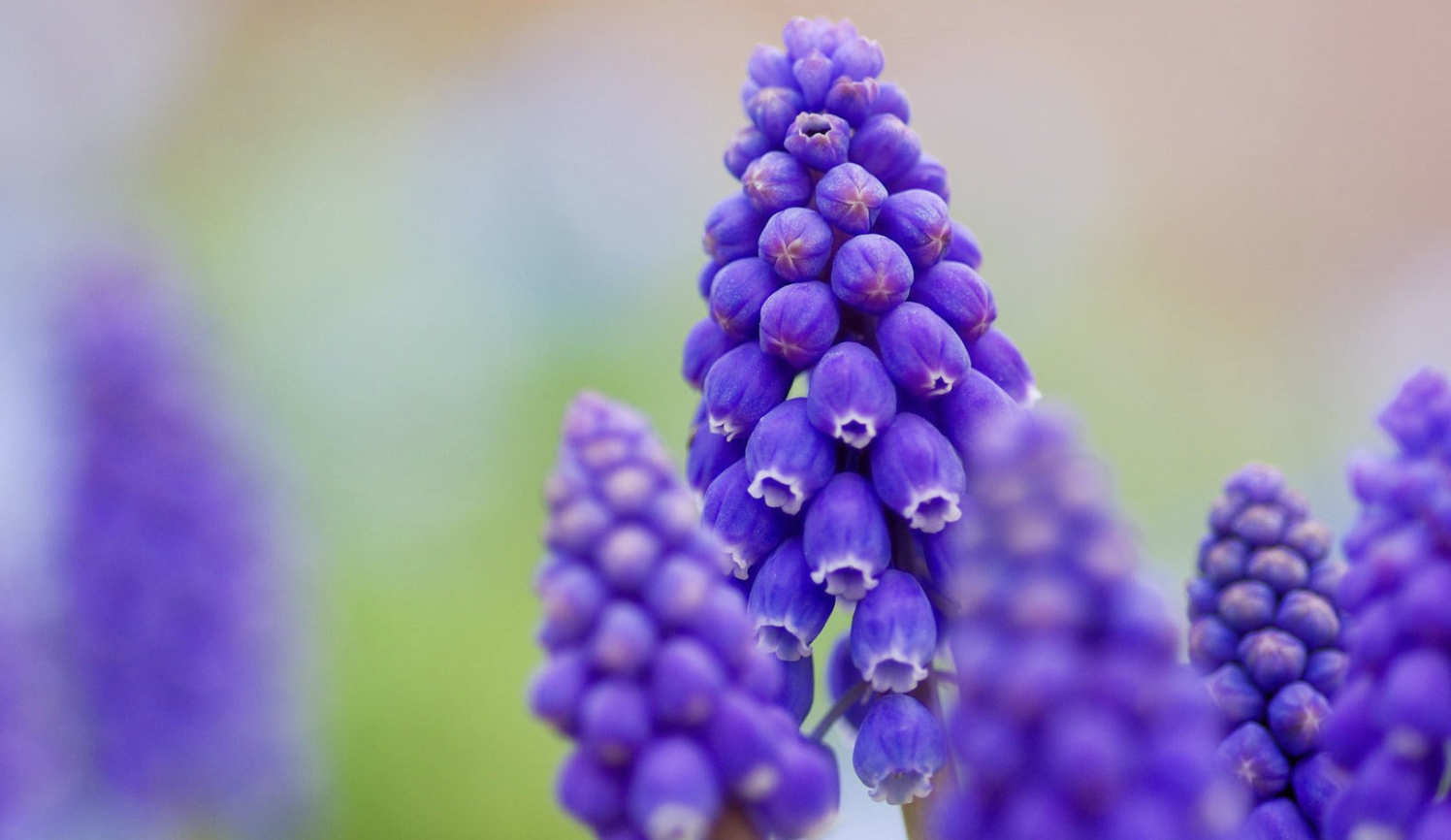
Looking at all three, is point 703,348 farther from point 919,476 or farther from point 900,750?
point 900,750

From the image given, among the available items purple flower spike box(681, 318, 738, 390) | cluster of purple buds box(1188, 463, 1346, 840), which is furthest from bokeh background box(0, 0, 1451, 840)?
cluster of purple buds box(1188, 463, 1346, 840)

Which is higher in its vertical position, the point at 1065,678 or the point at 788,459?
the point at 788,459

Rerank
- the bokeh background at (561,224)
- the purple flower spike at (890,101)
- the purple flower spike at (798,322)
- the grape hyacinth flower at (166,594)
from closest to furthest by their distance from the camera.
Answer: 1. the purple flower spike at (798,322)
2. the purple flower spike at (890,101)
3. the grape hyacinth flower at (166,594)
4. the bokeh background at (561,224)

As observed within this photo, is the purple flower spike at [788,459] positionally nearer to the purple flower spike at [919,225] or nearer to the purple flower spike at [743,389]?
the purple flower spike at [743,389]

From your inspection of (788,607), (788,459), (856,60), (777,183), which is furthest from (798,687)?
(856,60)

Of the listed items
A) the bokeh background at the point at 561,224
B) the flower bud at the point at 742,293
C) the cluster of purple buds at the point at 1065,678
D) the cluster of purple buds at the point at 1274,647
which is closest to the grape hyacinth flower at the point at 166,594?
the bokeh background at the point at 561,224

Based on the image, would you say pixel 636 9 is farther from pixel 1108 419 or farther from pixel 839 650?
pixel 839 650

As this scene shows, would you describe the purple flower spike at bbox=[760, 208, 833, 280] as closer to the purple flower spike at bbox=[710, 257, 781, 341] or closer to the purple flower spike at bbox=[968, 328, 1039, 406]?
the purple flower spike at bbox=[710, 257, 781, 341]
